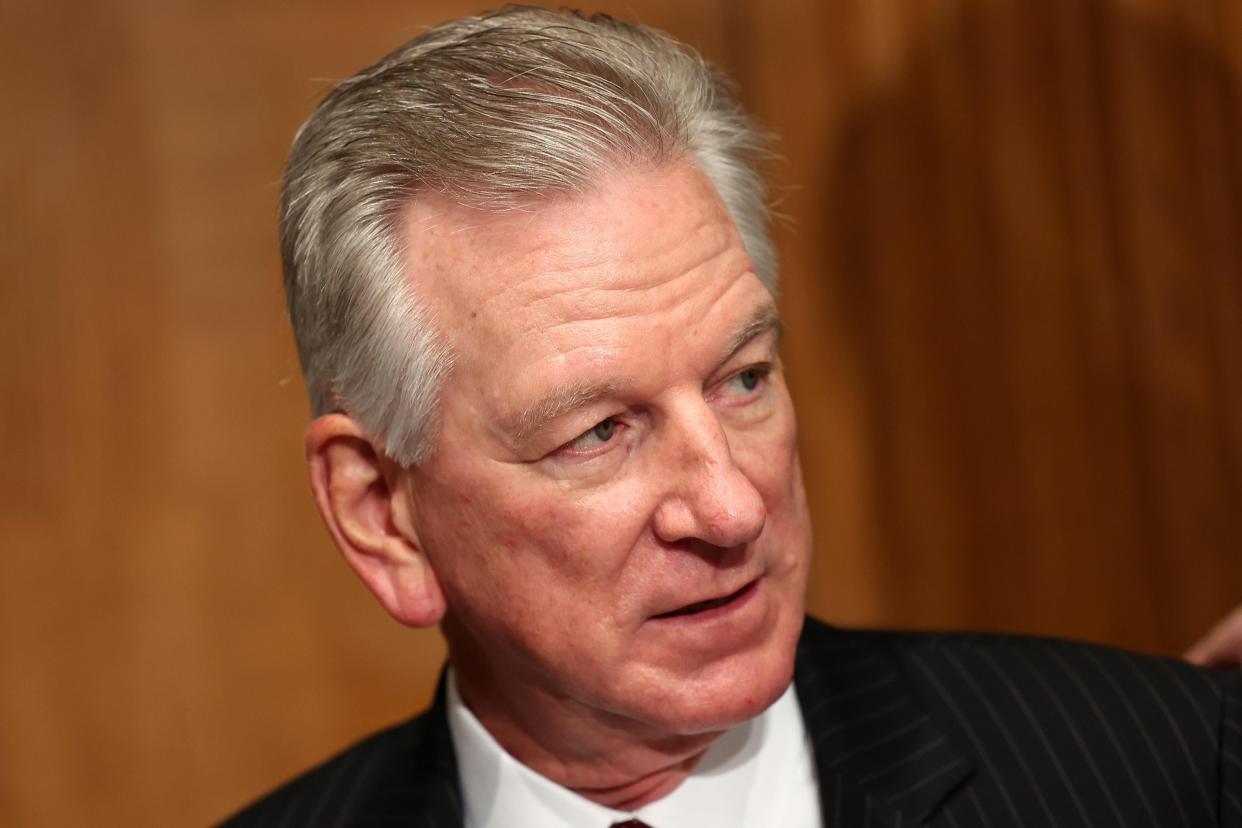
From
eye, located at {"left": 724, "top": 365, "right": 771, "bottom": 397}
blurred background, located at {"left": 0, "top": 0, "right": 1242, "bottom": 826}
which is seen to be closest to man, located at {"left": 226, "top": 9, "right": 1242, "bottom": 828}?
eye, located at {"left": 724, "top": 365, "right": 771, "bottom": 397}

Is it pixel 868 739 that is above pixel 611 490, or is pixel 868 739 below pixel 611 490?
below

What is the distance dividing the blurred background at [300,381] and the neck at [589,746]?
128cm

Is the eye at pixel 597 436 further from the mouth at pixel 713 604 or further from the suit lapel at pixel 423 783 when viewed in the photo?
the suit lapel at pixel 423 783

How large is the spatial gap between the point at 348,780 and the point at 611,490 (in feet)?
2.63

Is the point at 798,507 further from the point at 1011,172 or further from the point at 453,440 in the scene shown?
the point at 1011,172

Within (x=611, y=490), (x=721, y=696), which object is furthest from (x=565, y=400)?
(x=721, y=696)

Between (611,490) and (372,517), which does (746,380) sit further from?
(372,517)

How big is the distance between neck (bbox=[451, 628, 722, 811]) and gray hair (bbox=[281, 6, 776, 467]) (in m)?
0.38

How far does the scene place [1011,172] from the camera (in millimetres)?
2928

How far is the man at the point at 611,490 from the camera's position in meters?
1.69

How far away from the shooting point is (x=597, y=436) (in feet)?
5.60

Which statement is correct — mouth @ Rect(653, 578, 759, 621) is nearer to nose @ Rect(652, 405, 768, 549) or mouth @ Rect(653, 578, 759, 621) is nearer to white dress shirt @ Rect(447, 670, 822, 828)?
nose @ Rect(652, 405, 768, 549)

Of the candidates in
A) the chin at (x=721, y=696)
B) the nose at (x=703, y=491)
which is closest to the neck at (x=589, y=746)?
the chin at (x=721, y=696)

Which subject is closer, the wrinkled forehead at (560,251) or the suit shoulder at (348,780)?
the wrinkled forehead at (560,251)
